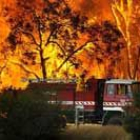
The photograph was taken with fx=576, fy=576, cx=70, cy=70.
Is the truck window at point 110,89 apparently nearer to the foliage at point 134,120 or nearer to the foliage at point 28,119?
the foliage at point 28,119

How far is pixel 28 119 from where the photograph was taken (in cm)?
2142

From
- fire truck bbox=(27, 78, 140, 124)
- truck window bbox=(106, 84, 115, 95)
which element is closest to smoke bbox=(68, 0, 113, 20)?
fire truck bbox=(27, 78, 140, 124)

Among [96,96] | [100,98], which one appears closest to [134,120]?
[100,98]

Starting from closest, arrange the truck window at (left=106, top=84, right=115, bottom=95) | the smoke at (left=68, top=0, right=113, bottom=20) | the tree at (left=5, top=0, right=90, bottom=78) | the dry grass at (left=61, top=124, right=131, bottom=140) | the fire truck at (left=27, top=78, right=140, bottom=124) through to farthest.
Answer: the dry grass at (left=61, top=124, right=131, bottom=140) → the fire truck at (left=27, top=78, right=140, bottom=124) → the truck window at (left=106, top=84, right=115, bottom=95) → the tree at (left=5, top=0, right=90, bottom=78) → the smoke at (left=68, top=0, right=113, bottom=20)

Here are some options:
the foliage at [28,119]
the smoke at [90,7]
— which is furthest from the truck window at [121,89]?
the smoke at [90,7]

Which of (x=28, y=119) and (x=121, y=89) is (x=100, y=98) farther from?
(x=28, y=119)

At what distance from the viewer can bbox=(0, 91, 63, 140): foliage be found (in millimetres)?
21328

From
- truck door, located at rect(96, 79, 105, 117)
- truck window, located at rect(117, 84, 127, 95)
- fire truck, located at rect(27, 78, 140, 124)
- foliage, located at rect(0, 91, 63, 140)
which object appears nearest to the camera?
foliage, located at rect(0, 91, 63, 140)

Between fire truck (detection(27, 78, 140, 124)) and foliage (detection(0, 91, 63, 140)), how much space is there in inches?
328

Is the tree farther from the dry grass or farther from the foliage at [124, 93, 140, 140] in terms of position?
the foliage at [124, 93, 140, 140]

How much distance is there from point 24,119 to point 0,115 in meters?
0.92

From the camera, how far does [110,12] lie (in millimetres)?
47000

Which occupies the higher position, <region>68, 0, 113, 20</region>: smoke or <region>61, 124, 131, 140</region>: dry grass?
<region>68, 0, 113, 20</region>: smoke

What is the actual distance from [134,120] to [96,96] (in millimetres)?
13662
